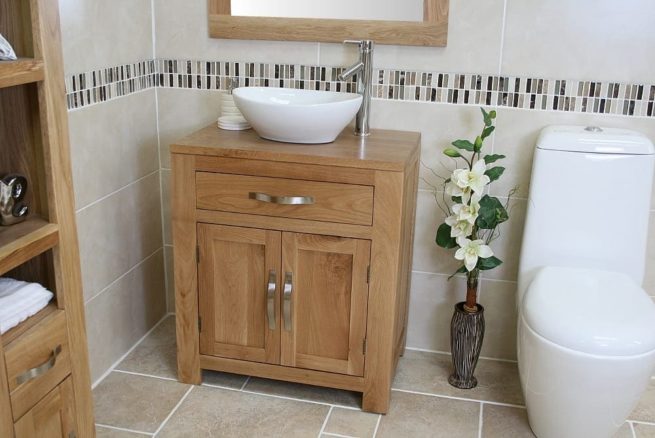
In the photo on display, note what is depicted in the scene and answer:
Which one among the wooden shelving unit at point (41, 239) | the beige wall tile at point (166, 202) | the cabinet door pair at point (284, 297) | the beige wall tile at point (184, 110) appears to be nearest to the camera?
the wooden shelving unit at point (41, 239)

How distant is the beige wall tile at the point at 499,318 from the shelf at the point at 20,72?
1.64 metres

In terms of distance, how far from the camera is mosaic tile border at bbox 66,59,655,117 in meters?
2.26

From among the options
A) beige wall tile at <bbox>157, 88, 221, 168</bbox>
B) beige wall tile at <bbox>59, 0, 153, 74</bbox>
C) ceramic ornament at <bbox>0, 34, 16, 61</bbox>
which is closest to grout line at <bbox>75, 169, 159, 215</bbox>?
beige wall tile at <bbox>157, 88, 221, 168</bbox>

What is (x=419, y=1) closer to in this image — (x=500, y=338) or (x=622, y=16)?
(x=622, y=16)

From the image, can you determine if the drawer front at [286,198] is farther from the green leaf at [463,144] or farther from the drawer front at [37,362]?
the drawer front at [37,362]

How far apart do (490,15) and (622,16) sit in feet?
1.27

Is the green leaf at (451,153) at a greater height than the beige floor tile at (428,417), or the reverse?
the green leaf at (451,153)

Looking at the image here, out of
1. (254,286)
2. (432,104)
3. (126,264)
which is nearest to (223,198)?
(254,286)

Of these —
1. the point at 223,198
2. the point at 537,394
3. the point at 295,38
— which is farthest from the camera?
the point at 295,38

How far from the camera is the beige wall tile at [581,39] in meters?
2.20

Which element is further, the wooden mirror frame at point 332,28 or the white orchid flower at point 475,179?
the wooden mirror frame at point 332,28

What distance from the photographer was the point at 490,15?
2.28m

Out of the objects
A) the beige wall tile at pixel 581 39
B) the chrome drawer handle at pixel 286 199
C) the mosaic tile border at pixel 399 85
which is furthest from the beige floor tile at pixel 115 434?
the beige wall tile at pixel 581 39

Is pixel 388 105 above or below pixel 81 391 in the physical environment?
above
